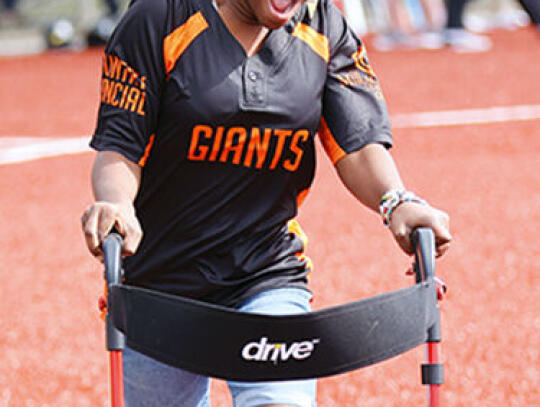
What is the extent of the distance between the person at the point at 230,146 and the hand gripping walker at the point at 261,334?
53 cm

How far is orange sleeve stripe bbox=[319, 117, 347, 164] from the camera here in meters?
3.53

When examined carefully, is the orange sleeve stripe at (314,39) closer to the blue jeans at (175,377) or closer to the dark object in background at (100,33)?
the blue jeans at (175,377)

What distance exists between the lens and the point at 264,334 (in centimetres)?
254

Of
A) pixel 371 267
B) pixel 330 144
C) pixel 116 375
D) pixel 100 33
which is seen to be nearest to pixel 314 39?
pixel 330 144

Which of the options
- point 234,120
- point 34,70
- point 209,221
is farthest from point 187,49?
point 34,70

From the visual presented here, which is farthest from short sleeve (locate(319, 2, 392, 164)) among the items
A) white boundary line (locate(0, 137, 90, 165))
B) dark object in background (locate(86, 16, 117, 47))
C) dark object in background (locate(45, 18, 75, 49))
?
dark object in background (locate(45, 18, 75, 49))

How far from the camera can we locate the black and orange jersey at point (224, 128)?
10.8 ft

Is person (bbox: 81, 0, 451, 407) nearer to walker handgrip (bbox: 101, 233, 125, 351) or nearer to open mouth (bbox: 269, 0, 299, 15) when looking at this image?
open mouth (bbox: 269, 0, 299, 15)

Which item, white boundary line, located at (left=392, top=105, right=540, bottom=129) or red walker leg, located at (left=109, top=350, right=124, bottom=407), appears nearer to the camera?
red walker leg, located at (left=109, top=350, right=124, bottom=407)

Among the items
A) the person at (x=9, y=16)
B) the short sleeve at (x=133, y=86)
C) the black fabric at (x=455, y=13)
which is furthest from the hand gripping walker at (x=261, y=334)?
the person at (x=9, y=16)

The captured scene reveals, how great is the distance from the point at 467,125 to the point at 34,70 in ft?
29.6

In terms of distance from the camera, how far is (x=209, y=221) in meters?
3.46

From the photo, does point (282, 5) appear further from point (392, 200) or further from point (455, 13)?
point (455, 13)

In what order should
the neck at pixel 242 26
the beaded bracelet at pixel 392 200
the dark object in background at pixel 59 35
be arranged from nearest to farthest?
the beaded bracelet at pixel 392 200
the neck at pixel 242 26
the dark object in background at pixel 59 35
